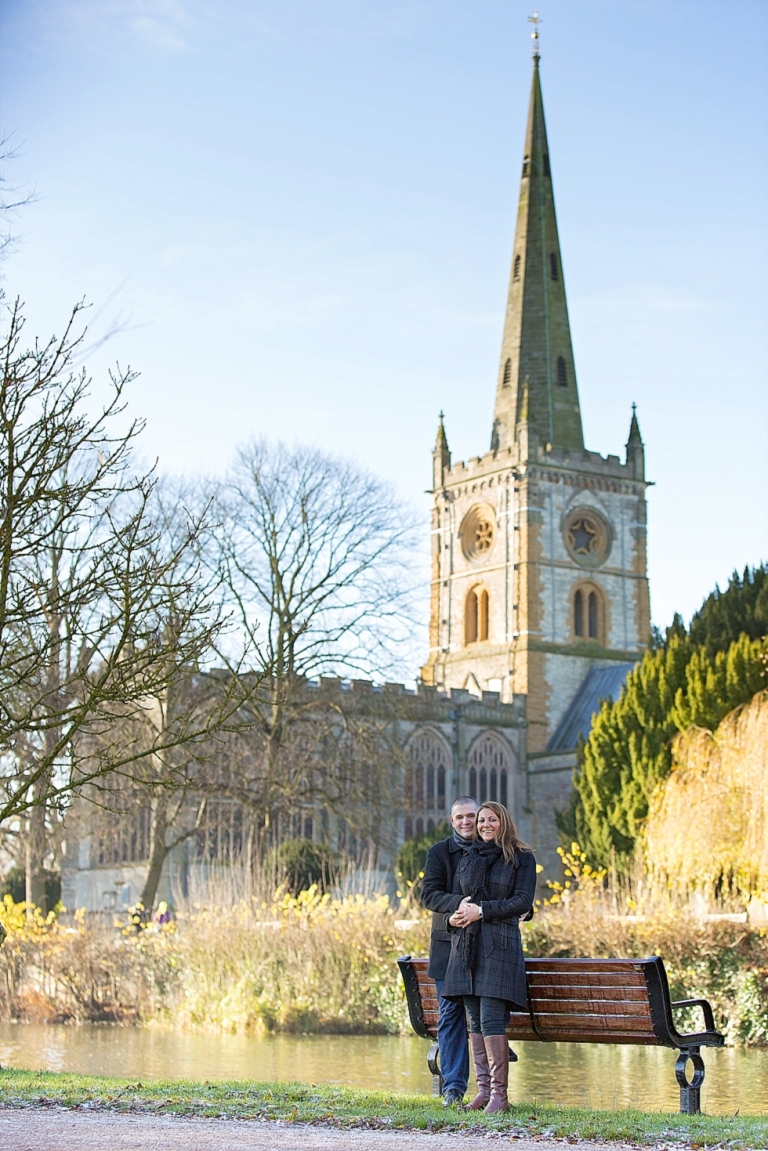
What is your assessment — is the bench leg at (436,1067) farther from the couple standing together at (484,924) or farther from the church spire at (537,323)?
the church spire at (537,323)

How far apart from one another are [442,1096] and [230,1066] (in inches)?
212

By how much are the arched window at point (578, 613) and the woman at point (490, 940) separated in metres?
45.7

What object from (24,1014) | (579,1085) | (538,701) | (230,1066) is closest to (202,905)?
(24,1014)

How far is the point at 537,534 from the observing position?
52.9 m

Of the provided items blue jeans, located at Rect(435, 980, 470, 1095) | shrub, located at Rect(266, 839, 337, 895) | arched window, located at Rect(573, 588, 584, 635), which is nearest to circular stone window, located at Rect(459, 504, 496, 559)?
arched window, located at Rect(573, 588, 584, 635)

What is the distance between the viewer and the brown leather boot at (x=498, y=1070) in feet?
25.2

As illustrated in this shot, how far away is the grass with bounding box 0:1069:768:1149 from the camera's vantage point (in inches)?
271

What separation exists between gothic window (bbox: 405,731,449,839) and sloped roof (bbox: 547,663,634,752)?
157 inches

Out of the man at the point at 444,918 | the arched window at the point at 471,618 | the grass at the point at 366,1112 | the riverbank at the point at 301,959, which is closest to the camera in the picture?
the grass at the point at 366,1112

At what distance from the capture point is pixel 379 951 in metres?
16.9

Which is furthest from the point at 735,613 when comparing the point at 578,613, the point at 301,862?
the point at 578,613

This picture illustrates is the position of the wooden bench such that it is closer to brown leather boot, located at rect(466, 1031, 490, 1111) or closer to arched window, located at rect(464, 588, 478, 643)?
brown leather boot, located at rect(466, 1031, 490, 1111)

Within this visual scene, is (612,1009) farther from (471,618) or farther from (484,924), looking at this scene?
(471,618)

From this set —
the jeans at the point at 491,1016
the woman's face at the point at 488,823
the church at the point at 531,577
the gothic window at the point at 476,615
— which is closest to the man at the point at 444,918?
the woman's face at the point at 488,823
